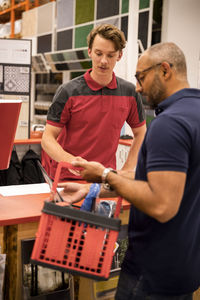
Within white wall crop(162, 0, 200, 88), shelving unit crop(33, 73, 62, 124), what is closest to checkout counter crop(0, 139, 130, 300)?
white wall crop(162, 0, 200, 88)

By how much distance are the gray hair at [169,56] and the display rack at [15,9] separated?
650 centimetres

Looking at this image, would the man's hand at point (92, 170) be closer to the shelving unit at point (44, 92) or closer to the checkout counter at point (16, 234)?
the checkout counter at point (16, 234)

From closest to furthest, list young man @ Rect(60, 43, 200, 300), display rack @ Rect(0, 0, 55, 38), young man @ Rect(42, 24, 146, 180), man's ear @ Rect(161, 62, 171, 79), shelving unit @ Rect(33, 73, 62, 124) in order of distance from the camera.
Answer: young man @ Rect(60, 43, 200, 300), man's ear @ Rect(161, 62, 171, 79), young man @ Rect(42, 24, 146, 180), shelving unit @ Rect(33, 73, 62, 124), display rack @ Rect(0, 0, 55, 38)

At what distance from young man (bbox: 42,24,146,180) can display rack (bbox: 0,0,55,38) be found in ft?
17.5

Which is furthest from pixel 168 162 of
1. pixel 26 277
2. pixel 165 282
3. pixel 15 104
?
pixel 26 277

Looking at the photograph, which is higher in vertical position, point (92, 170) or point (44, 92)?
point (44, 92)

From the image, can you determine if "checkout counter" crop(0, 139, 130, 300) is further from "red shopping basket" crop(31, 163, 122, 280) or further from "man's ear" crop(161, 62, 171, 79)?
"man's ear" crop(161, 62, 171, 79)

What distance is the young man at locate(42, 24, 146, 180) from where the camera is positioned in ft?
8.04

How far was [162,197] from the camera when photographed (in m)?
1.17

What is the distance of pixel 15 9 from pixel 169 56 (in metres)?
7.45

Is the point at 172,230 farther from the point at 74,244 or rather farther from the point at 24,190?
the point at 24,190

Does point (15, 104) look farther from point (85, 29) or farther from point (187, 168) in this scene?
point (85, 29)

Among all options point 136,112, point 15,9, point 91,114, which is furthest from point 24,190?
point 15,9

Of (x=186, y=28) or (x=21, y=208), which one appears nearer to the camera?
(x=21, y=208)
